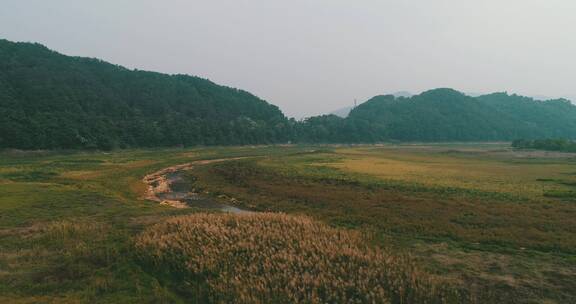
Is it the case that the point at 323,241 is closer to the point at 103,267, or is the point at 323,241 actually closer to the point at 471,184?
the point at 103,267

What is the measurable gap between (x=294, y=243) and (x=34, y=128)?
3755 inches

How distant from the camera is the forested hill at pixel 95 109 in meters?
93.4

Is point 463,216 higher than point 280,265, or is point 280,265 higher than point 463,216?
point 280,265

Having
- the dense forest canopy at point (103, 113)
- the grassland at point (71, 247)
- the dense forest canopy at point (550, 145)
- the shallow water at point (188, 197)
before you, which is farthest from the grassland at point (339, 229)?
the dense forest canopy at point (550, 145)

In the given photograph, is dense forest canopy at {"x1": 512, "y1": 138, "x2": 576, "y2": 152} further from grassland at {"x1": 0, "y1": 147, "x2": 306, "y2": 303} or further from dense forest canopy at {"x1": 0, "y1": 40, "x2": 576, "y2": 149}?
grassland at {"x1": 0, "y1": 147, "x2": 306, "y2": 303}

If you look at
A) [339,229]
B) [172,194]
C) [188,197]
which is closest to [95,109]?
[172,194]

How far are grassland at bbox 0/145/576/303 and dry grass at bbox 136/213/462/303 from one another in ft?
1.72

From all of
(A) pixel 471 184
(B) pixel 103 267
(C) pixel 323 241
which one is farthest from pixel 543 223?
(B) pixel 103 267

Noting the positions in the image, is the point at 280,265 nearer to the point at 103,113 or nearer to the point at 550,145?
the point at 550,145

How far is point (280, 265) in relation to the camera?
15.0 m

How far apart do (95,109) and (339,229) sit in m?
134

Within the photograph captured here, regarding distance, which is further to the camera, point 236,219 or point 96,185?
point 96,185

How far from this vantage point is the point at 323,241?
17984mm

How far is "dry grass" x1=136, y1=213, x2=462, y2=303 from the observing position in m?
13.3
